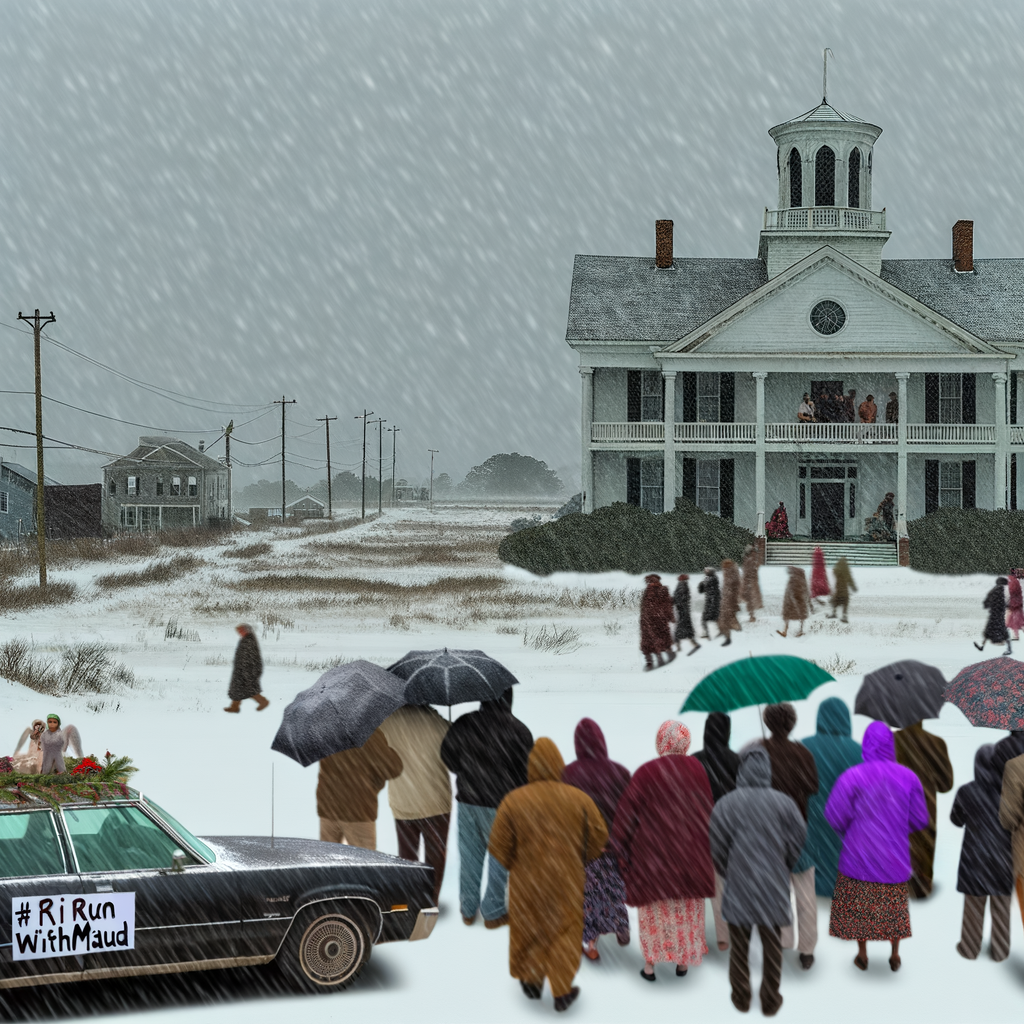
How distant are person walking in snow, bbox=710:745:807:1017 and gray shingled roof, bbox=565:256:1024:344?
112 ft

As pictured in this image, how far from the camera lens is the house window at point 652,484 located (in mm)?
40750

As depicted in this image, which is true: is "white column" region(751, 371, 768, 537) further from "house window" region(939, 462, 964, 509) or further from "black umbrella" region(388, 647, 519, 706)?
"black umbrella" region(388, 647, 519, 706)

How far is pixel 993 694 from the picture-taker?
783 centimetres

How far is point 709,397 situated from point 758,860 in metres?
35.1

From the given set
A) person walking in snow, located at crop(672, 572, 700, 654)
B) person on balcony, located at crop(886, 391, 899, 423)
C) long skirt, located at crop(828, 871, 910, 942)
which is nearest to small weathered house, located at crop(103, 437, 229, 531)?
person on balcony, located at crop(886, 391, 899, 423)

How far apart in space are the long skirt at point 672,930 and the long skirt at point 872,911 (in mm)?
793

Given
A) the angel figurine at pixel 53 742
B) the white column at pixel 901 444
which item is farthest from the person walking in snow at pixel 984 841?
the white column at pixel 901 444

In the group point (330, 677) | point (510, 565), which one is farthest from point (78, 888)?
point (510, 565)

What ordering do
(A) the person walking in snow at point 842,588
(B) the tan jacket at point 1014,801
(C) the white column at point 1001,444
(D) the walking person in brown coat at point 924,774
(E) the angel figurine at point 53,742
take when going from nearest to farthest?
(B) the tan jacket at point 1014,801 → (D) the walking person in brown coat at point 924,774 → (E) the angel figurine at point 53,742 → (A) the person walking in snow at point 842,588 → (C) the white column at point 1001,444

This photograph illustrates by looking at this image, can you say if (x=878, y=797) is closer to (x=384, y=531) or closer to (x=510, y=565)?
(x=510, y=565)

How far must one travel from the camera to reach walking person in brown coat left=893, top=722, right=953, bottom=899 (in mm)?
8078

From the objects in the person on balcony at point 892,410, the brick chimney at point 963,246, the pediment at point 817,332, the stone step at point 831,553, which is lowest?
the stone step at point 831,553

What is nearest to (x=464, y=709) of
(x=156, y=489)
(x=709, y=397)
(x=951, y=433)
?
(x=709, y=397)

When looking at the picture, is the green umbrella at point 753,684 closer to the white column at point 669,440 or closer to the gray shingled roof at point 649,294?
the white column at point 669,440
